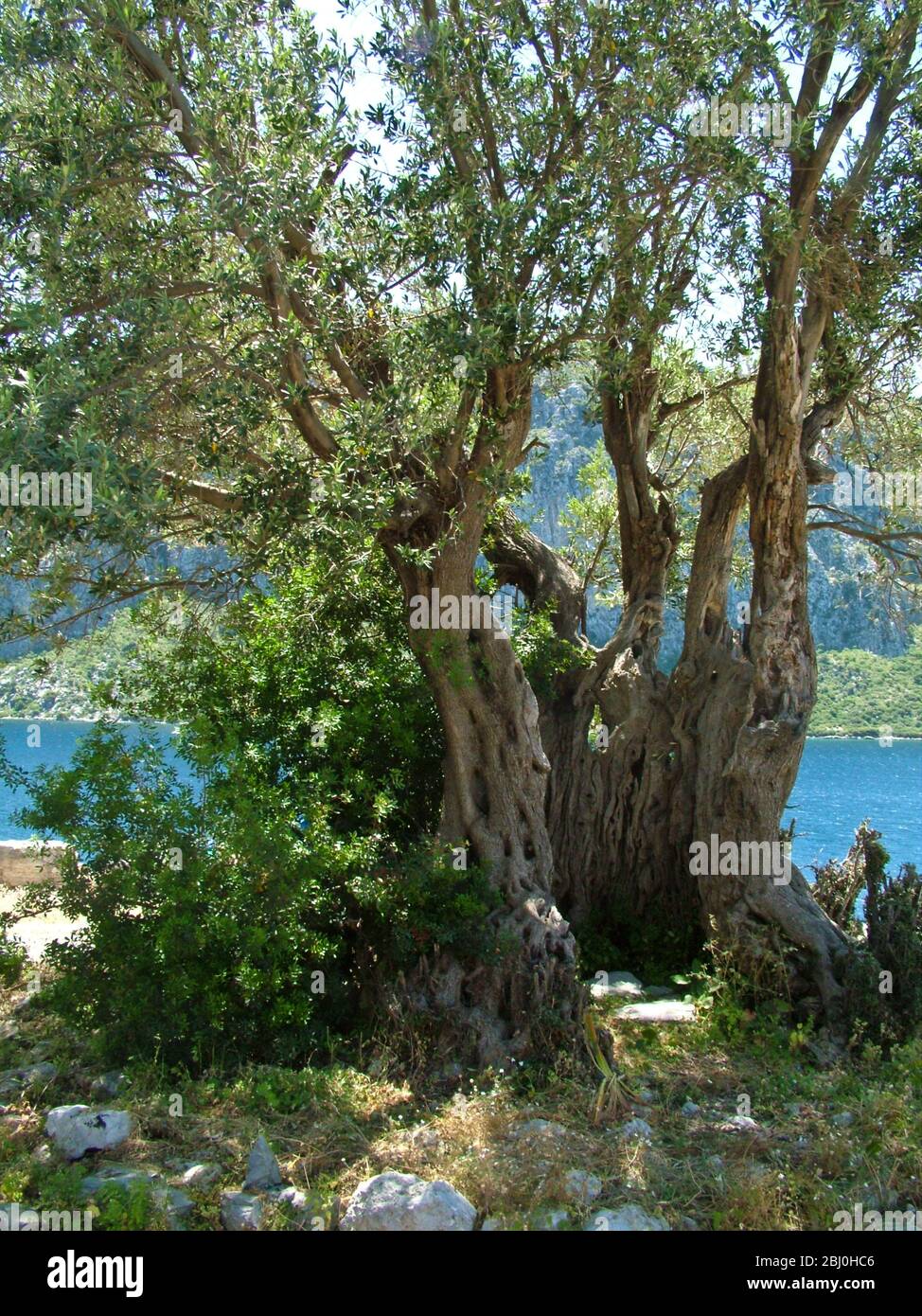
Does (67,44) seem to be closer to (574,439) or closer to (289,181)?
(289,181)

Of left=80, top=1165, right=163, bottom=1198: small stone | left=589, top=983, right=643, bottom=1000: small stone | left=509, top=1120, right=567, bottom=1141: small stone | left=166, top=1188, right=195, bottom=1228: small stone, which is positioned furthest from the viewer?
left=589, top=983, right=643, bottom=1000: small stone

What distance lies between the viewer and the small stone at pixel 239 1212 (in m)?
5.69

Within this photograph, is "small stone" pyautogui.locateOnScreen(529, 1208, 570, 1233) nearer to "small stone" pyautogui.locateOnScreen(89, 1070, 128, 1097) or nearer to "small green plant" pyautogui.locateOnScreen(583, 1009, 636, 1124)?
"small green plant" pyautogui.locateOnScreen(583, 1009, 636, 1124)

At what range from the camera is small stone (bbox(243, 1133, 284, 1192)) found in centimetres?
604

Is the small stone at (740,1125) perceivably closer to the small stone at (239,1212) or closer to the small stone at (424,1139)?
the small stone at (424,1139)

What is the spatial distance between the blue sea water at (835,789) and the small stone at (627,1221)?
4482mm

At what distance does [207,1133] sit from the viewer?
21.6 feet

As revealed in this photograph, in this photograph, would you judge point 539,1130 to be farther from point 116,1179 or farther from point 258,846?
point 258,846

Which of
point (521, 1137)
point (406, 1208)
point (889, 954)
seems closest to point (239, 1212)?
point (406, 1208)

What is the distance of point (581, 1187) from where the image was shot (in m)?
5.94

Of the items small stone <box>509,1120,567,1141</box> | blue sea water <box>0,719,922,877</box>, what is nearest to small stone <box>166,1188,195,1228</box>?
small stone <box>509,1120,567,1141</box>

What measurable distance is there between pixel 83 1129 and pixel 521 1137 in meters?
2.55

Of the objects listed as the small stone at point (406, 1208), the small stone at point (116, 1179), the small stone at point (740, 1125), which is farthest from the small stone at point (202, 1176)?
the small stone at point (740, 1125)

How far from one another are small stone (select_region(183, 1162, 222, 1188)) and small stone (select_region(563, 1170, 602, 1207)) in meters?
1.95
